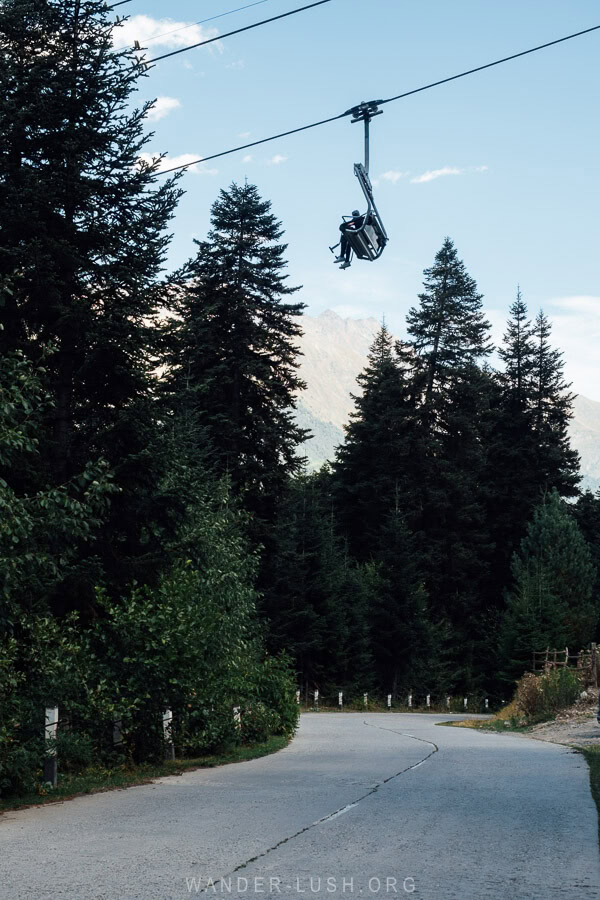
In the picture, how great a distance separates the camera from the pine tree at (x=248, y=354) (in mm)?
49281

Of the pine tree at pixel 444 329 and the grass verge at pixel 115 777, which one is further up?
the pine tree at pixel 444 329

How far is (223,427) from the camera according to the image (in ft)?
161

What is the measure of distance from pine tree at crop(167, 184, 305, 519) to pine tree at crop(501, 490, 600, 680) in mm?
17948

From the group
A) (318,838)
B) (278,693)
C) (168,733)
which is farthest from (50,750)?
(278,693)

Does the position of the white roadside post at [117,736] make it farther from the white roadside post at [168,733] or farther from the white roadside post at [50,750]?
the white roadside post at [50,750]

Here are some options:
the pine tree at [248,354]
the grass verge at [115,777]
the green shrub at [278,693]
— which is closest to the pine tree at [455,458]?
the pine tree at [248,354]

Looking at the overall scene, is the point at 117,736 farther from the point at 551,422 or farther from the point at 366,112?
the point at 551,422

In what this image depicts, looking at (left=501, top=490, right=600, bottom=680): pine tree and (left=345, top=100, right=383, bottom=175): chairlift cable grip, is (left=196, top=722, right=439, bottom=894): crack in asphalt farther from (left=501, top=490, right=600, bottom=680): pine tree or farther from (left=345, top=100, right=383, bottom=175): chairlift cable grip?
(left=501, top=490, right=600, bottom=680): pine tree

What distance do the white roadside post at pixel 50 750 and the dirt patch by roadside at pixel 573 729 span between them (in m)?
13.0

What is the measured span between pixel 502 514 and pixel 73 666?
6461cm

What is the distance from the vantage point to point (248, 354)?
51531 mm

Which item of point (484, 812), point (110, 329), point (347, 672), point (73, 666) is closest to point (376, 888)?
point (484, 812)

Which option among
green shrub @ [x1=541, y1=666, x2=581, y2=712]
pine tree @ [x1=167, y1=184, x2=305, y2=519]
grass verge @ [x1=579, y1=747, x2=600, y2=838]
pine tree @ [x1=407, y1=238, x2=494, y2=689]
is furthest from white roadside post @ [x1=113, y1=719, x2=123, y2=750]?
pine tree @ [x1=407, y1=238, x2=494, y2=689]

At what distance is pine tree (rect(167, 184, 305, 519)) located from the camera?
4928 centimetres
